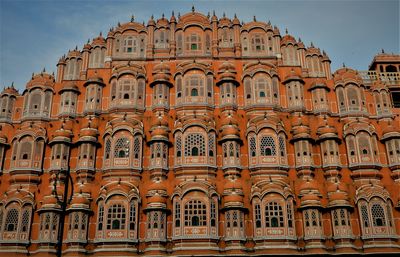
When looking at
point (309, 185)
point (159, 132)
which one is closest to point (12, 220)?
point (159, 132)

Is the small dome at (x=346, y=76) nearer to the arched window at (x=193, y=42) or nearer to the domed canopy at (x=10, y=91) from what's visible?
the arched window at (x=193, y=42)

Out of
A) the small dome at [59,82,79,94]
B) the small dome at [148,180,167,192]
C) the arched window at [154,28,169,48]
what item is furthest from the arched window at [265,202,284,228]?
the small dome at [59,82,79,94]

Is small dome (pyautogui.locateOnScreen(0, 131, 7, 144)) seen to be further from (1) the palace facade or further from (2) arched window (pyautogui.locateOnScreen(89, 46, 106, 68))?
(2) arched window (pyautogui.locateOnScreen(89, 46, 106, 68))

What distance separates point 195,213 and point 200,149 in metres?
4.75

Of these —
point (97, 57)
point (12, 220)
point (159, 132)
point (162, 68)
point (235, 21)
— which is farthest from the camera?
point (235, 21)

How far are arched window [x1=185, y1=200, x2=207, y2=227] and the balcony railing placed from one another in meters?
18.0

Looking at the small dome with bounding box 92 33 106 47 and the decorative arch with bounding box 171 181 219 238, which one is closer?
the decorative arch with bounding box 171 181 219 238

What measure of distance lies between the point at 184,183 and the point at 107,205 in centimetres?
547

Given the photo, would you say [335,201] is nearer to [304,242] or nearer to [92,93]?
[304,242]

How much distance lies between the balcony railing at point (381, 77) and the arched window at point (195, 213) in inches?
711

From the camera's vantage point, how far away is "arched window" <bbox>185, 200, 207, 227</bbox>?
30156 millimetres

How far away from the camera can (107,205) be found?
30.9m

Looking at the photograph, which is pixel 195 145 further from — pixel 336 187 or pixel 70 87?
pixel 70 87

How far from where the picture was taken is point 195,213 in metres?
30.4
